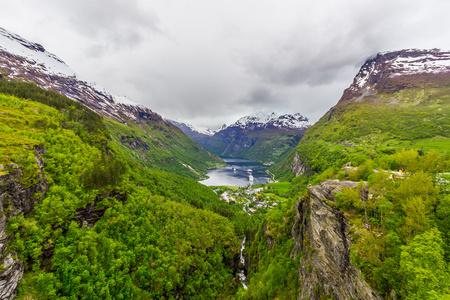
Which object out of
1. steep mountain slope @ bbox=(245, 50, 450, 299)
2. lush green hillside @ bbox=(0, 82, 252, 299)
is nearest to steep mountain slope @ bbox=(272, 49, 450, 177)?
steep mountain slope @ bbox=(245, 50, 450, 299)

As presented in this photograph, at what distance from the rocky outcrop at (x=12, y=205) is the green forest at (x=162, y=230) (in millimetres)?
446

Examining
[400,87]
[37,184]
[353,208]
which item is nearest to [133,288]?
[37,184]

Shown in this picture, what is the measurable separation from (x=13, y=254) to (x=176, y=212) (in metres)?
52.2

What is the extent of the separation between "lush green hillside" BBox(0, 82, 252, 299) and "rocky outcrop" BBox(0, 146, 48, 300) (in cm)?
31

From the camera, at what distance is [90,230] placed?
142 ft

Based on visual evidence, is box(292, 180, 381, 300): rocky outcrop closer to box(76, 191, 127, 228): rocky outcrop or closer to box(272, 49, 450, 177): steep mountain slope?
box(76, 191, 127, 228): rocky outcrop

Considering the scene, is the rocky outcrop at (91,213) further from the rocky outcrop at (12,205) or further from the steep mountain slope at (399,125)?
the steep mountain slope at (399,125)

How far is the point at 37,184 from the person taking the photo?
36031mm

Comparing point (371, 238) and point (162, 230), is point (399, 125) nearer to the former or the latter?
point (371, 238)

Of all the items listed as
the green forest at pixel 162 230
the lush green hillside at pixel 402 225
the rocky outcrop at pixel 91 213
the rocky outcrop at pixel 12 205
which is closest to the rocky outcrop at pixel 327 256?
the lush green hillside at pixel 402 225

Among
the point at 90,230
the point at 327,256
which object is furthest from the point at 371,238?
the point at 90,230

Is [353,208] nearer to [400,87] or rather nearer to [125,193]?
[125,193]

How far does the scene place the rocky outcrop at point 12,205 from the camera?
25.0 meters

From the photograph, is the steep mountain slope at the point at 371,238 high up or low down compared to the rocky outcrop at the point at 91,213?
up
